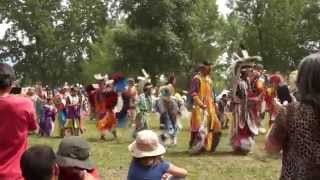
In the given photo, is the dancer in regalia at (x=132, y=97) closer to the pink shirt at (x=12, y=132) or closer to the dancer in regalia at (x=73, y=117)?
the dancer in regalia at (x=73, y=117)

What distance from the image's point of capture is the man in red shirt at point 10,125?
5.08m

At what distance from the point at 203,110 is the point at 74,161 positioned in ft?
27.5

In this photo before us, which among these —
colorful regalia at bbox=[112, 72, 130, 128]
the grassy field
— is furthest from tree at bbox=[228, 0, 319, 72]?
the grassy field

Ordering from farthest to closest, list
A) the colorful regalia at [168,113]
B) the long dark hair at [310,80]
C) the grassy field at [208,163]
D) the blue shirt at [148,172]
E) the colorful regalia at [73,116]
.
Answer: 1. the colorful regalia at [73,116]
2. the colorful regalia at [168,113]
3. the grassy field at [208,163]
4. the blue shirt at [148,172]
5. the long dark hair at [310,80]

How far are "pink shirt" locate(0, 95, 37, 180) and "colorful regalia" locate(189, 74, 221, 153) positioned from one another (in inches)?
289

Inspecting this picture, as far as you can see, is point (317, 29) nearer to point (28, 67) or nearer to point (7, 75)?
point (28, 67)

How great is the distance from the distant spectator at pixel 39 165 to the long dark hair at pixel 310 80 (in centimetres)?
144

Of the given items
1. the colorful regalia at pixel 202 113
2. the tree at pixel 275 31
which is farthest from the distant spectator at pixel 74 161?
the tree at pixel 275 31

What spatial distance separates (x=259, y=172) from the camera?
10414 millimetres

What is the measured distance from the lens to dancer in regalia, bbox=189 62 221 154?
12383 millimetres

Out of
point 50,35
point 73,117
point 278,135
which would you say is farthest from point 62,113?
point 50,35

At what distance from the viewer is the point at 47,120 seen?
65.2 feet

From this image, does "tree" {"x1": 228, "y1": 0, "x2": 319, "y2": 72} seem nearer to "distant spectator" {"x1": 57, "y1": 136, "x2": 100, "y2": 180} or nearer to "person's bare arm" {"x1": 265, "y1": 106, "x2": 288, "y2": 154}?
"person's bare arm" {"x1": 265, "y1": 106, "x2": 288, "y2": 154}

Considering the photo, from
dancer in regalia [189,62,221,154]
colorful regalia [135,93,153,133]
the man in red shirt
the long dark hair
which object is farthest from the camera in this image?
colorful regalia [135,93,153,133]
